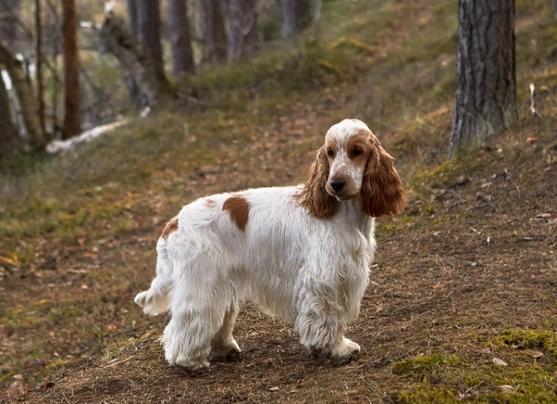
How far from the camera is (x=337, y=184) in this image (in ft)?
14.2

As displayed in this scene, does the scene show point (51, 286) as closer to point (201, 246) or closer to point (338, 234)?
point (201, 246)

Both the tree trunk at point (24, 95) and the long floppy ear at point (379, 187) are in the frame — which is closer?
the long floppy ear at point (379, 187)

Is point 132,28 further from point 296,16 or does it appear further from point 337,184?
point 337,184

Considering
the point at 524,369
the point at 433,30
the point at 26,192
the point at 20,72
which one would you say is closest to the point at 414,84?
the point at 433,30

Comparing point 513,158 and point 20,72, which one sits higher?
point 20,72

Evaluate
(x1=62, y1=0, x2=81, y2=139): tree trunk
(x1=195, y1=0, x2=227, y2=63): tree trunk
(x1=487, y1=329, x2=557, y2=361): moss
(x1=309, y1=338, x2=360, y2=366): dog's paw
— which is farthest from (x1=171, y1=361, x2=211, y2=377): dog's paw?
(x1=195, y1=0, x2=227, y2=63): tree trunk

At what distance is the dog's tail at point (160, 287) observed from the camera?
495 centimetres

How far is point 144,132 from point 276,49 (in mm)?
6053

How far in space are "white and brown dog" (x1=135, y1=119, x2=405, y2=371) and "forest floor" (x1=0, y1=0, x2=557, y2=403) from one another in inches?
12.7

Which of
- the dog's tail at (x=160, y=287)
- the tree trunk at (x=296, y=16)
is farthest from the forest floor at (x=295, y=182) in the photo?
the tree trunk at (x=296, y=16)

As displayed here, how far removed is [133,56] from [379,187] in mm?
12321

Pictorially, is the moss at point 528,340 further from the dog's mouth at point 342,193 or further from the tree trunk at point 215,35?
the tree trunk at point 215,35

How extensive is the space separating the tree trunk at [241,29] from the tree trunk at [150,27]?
8.17 ft

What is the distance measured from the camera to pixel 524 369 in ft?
13.2
